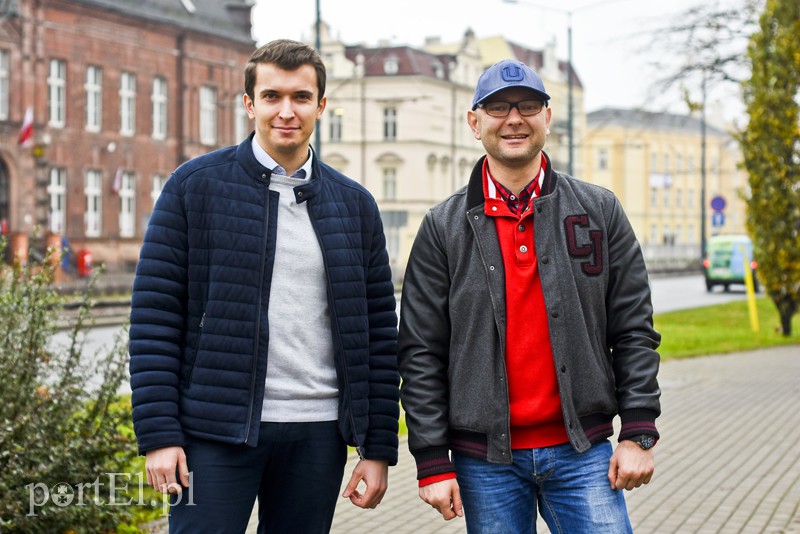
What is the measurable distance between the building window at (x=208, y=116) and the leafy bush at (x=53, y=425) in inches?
1611

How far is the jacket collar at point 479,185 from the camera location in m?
3.80

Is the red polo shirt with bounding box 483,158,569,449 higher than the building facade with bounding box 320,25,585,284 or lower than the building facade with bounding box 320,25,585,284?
lower

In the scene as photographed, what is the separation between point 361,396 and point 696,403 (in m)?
9.53

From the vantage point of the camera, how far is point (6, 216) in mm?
38344

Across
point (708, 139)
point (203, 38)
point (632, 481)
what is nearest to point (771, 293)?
point (632, 481)

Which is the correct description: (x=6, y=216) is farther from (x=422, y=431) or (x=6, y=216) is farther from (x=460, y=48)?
(x=460, y=48)

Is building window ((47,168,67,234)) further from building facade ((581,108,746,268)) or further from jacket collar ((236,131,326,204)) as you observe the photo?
building facade ((581,108,746,268))

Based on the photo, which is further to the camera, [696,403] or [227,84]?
[227,84]

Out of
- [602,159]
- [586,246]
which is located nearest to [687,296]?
[586,246]

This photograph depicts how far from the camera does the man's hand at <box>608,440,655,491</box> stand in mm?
3617

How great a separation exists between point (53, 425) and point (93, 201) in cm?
3688

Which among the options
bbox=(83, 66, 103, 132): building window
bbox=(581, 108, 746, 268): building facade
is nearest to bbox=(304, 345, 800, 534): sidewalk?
bbox=(83, 66, 103, 132): building window

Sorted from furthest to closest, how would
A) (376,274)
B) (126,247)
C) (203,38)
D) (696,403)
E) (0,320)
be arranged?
(203,38) → (126,247) → (696,403) → (0,320) → (376,274)

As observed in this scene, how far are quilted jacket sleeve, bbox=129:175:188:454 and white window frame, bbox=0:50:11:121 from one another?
3707cm
